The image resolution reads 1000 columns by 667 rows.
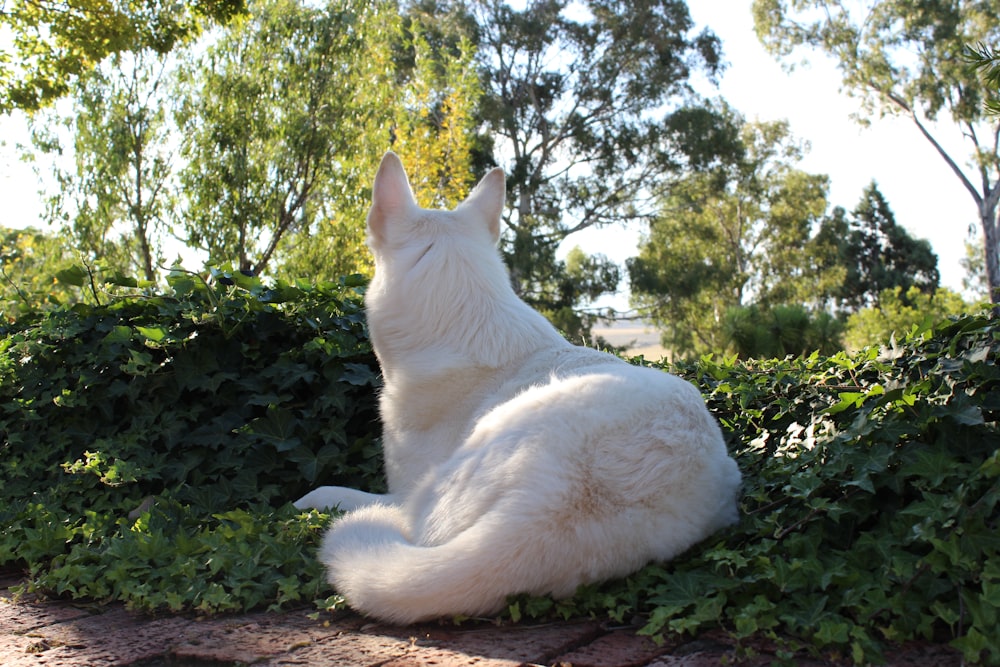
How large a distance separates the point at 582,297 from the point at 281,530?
2808cm

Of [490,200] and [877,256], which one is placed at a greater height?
[877,256]

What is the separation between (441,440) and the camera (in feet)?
11.5

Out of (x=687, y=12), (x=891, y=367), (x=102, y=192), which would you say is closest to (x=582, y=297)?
(x=687, y=12)

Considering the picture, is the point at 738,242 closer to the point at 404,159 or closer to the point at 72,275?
the point at 404,159

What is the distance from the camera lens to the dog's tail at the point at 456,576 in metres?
2.56

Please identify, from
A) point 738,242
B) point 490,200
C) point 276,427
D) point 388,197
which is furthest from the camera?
point 738,242

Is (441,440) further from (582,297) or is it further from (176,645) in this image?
(582,297)

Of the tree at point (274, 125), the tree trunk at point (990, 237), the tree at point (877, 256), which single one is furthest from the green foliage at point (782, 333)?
the tree at point (877, 256)

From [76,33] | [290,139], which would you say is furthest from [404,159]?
[76,33]

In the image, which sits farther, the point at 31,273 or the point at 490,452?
the point at 31,273

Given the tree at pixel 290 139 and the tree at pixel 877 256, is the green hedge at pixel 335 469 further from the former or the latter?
the tree at pixel 877 256

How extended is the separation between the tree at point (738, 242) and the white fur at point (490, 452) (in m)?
30.0

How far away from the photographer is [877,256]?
40469 mm

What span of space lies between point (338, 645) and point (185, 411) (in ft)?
8.46
